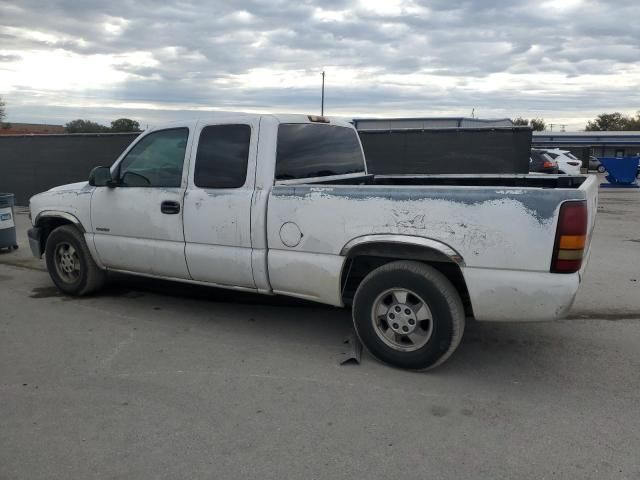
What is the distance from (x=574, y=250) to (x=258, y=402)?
224 cm

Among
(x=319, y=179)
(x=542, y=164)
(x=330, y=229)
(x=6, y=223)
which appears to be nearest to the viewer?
(x=330, y=229)

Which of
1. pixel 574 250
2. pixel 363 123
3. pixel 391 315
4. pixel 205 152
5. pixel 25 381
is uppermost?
pixel 363 123

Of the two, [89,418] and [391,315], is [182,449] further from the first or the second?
[391,315]

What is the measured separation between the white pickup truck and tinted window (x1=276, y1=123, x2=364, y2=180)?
0.01 meters

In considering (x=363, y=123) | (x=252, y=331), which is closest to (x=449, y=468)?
(x=252, y=331)

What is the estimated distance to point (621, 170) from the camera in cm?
2325

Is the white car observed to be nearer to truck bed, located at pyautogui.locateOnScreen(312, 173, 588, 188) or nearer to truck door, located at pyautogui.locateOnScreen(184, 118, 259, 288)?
truck bed, located at pyautogui.locateOnScreen(312, 173, 588, 188)

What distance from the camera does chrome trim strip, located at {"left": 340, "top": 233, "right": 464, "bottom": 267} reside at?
3686mm

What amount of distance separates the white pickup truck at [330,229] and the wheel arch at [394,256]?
0.03ft

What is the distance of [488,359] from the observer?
4.29m

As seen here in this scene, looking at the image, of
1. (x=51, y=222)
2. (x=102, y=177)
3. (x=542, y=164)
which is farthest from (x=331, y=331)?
(x=542, y=164)

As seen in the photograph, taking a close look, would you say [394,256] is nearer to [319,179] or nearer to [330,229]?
[330,229]

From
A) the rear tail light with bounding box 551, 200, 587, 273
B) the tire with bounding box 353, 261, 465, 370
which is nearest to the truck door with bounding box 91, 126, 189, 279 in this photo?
the tire with bounding box 353, 261, 465, 370

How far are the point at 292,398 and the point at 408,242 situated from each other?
1321mm
